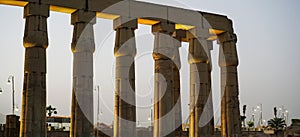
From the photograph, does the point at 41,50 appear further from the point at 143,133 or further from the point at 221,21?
the point at 143,133

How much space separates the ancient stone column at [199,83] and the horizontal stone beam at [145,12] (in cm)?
102

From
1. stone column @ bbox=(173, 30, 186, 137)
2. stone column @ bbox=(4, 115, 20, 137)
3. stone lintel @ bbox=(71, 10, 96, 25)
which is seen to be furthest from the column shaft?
stone column @ bbox=(4, 115, 20, 137)

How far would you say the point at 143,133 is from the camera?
166 feet

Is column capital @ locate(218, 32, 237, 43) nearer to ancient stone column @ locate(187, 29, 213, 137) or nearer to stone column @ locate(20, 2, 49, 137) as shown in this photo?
ancient stone column @ locate(187, 29, 213, 137)

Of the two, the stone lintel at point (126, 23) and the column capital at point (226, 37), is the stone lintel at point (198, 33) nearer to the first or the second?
the column capital at point (226, 37)

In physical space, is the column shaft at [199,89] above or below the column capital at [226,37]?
below

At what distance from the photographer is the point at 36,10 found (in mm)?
28859

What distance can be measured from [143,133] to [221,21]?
1874 cm

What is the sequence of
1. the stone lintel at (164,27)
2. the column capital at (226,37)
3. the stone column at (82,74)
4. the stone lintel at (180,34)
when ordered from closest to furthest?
the stone column at (82,74) < the stone lintel at (164,27) < the column capital at (226,37) < the stone lintel at (180,34)

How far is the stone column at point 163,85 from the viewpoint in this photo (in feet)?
108

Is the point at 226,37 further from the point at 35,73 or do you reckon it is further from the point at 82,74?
the point at 35,73

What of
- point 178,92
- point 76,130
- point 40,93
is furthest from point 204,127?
point 40,93

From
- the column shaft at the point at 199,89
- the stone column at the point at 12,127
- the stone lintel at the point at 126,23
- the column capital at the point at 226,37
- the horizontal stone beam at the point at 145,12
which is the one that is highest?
the horizontal stone beam at the point at 145,12

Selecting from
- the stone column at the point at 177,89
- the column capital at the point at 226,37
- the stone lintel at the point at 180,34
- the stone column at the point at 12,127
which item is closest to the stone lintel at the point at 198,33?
the column capital at the point at 226,37
